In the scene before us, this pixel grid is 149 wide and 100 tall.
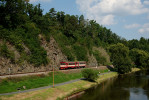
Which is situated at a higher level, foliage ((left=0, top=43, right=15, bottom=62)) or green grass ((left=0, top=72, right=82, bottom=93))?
foliage ((left=0, top=43, right=15, bottom=62))

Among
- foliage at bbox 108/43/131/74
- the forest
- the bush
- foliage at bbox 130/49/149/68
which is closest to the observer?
the forest

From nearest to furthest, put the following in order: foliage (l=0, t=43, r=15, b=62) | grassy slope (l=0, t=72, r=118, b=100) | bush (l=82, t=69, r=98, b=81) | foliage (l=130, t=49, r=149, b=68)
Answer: grassy slope (l=0, t=72, r=118, b=100)
foliage (l=0, t=43, r=15, b=62)
bush (l=82, t=69, r=98, b=81)
foliage (l=130, t=49, r=149, b=68)

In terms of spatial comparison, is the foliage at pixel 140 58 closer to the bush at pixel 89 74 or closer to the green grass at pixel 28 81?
the bush at pixel 89 74

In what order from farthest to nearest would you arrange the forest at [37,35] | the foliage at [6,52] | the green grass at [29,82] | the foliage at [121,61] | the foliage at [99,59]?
1. the foliage at [99,59]
2. the foliage at [121,61]
3. the forest at [37,35]
4. the foliage at [6,52]
5. the green grass at [29,82]

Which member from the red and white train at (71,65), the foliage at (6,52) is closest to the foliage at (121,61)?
the red and white train at (71,65)

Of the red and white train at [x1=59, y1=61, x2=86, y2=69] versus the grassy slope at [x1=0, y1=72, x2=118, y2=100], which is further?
the red and white train at [x1=59, y1=61, x2=86, y2=69]

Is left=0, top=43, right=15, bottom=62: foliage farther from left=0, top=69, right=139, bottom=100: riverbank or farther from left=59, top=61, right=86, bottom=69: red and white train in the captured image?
left=59, top=61, right=86, bottom=69: red and white train

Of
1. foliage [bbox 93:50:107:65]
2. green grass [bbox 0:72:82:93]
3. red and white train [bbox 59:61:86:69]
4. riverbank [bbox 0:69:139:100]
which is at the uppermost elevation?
foliage [bbox 93:50:107:65]

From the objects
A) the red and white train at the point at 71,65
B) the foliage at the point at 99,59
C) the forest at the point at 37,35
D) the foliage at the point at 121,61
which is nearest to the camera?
the forest at the point at 37,35

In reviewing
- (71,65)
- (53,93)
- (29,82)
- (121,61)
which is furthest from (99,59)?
(53,93)

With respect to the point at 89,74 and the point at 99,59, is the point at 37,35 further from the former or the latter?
the point at 99,59

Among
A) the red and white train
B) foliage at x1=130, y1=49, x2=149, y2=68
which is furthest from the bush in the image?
foliage at x1=130, y1=49, x2=149, y2=68

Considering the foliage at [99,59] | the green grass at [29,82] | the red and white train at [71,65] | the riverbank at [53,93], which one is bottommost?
the riverbank at [53,93]

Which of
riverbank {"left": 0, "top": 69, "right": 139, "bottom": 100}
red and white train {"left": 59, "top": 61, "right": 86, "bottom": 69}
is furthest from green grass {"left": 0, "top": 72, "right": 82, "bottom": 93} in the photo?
red and white train {"left": 59, "top": 61, "right": 86, "bottom": 69}
